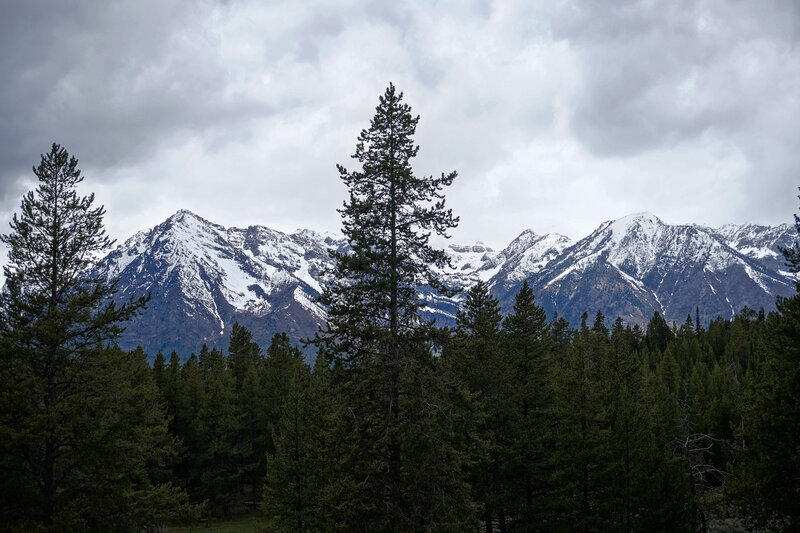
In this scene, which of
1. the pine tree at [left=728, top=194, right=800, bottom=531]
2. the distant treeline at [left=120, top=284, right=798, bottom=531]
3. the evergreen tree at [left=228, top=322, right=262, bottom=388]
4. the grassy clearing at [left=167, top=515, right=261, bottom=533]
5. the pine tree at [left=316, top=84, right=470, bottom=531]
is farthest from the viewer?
the evergreen tree at [left=228, top=322, right=262, bottom=388]

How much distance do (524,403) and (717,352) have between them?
79120mm

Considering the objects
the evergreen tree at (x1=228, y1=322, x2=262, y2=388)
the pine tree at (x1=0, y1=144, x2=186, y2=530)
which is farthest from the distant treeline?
the evergreen tree at (x1=228, y1=322, x2=262, y2=388)

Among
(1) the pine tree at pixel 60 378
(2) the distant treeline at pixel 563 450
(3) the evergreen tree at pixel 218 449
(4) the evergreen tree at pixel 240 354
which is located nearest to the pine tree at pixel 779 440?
(2) the distant treeline at pixel 563 450

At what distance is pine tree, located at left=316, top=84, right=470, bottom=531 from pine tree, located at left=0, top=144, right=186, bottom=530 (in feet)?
24.0

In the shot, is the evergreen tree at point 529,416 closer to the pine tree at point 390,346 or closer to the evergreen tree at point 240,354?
the pine tree at point 390,346

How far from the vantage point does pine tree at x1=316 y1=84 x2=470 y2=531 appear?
610 inches

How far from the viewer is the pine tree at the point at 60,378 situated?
1560cm

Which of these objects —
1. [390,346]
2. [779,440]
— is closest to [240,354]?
[390,346]

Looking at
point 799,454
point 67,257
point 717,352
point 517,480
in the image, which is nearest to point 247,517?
point 517,480

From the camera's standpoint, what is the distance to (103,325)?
17594 mm

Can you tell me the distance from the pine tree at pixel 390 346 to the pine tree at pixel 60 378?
7.32 meters

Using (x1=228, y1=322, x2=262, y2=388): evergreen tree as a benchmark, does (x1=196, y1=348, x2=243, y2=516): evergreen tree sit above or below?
below

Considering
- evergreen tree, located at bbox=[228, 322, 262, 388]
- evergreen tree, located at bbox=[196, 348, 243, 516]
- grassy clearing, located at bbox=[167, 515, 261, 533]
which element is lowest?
grassy clearing, located at bbox=[167, 515, 261, 533]

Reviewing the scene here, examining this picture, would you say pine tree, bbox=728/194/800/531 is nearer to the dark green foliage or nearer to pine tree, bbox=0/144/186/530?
the dark green foliage
